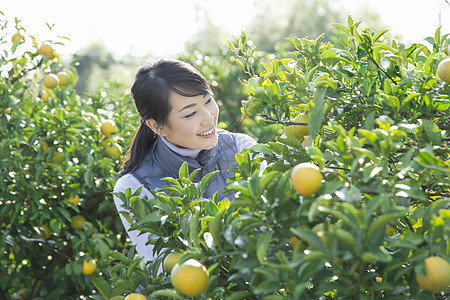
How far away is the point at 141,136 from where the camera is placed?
2.06 meters

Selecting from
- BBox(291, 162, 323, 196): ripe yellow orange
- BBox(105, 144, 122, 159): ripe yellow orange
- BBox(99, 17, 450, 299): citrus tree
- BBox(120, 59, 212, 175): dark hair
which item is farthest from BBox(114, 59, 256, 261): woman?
BBox(291, 162, 323, 196): ripe yellow orange

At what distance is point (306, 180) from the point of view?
0.79 m

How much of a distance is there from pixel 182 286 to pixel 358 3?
22068 millimetres

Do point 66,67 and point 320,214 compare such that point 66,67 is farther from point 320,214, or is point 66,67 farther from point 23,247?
point 320,214

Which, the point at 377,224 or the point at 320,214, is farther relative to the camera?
the point at 320,214

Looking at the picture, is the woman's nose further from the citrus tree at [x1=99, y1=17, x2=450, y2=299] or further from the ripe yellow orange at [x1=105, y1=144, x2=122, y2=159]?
the ripe yellow orange at [x1=105, y1=144, x2=122, y2=159]

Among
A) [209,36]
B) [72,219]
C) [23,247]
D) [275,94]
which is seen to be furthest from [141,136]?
[209,36]

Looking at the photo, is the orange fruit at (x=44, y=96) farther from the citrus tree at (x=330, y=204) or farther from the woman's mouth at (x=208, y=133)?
the citrus tree at (x=330, y=204)

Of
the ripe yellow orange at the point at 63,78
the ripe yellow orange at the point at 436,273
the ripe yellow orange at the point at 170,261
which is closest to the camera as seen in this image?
the ripe yellow orange at the point at 436,273

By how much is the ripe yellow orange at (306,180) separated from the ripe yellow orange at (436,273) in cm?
20

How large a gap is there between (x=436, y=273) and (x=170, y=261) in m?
0.50

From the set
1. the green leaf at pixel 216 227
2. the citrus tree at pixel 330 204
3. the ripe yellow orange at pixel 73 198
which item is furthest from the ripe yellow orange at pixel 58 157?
the green leaf at pixel 216 227

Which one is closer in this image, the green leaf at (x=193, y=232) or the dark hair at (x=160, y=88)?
the green leaf at (x=193, y=232)

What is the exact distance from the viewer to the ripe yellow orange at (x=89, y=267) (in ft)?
7.22
